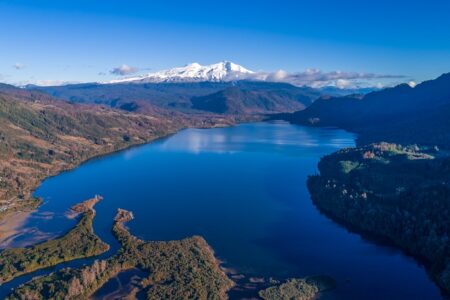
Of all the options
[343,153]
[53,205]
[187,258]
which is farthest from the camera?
[343,153]

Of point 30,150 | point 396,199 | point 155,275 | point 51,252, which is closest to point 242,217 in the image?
point 155,275

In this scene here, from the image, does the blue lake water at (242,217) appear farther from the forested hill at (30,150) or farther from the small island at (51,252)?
the forested hill at (30,150)

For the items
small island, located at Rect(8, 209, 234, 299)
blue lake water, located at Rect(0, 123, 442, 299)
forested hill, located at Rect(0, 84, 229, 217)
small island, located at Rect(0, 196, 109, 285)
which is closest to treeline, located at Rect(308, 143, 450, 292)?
blue lake water, located at Rect(0, 123, 442, 299)

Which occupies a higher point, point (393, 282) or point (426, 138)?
point (426, 138)

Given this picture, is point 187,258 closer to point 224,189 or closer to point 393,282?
point 393,282

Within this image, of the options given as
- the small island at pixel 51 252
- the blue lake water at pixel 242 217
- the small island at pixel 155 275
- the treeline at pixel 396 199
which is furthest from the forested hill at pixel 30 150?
the treeline at pixel 396 199

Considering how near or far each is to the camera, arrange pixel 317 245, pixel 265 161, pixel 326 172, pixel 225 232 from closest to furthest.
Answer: pixel 317 245
pixel 225 232
pixel 326 172
pixel 265 161

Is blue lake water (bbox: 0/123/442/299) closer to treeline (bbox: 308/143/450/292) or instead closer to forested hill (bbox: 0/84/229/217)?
treeline (bbox: 308/143/450/292)

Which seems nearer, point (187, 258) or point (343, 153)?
point (187, 258)

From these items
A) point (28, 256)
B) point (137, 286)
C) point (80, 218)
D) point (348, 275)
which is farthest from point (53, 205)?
point (348, 275)
